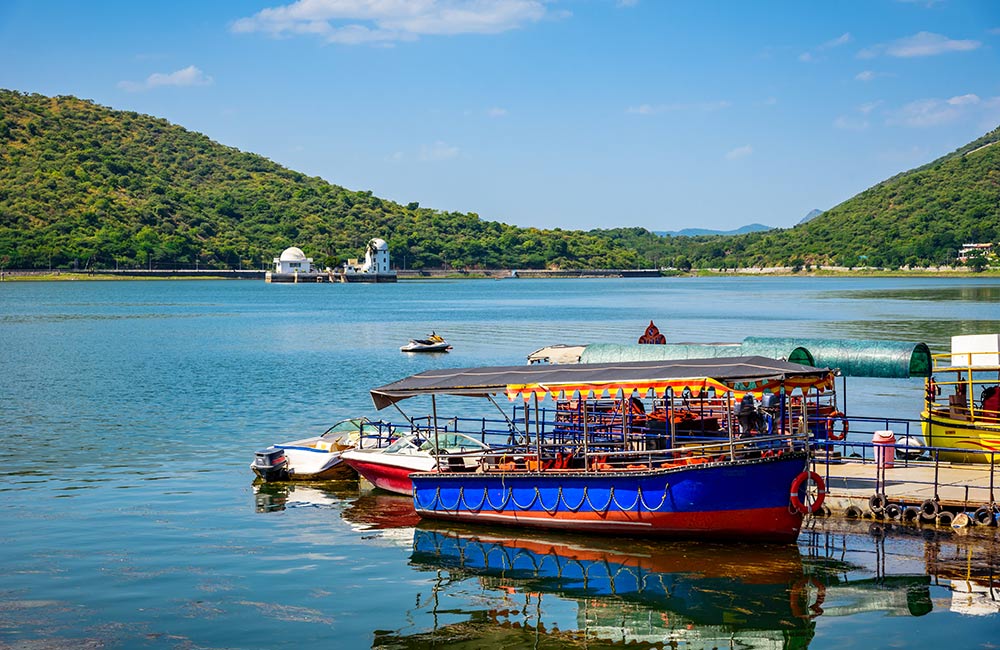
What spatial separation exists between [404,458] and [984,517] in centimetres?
1349

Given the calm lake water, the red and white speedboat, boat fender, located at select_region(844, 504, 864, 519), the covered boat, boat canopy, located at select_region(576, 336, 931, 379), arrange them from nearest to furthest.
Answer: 1. the calm lake water
2. the covered boat
3. boat fender, located at select_region(844, 504, 864, 519)
4. the red and white speedboat
5. boat canopy, located at select_region(576, 336, 931, 379)

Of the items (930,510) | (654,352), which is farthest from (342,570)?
(654,352)

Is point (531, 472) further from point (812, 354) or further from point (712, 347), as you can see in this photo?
point (712, 347)

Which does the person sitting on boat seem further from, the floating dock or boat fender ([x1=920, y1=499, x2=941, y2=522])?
boat fender ([x1=920, y1=499, x2=941, y2=522])

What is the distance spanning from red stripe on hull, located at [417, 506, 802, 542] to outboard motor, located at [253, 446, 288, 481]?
8.47 m

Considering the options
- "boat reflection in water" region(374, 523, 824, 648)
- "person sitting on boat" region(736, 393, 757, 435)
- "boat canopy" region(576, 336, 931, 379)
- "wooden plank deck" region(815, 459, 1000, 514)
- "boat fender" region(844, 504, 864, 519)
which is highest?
"boat canopy" region(576, 336, 931, 379)

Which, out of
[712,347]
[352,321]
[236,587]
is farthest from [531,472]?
[352,321]

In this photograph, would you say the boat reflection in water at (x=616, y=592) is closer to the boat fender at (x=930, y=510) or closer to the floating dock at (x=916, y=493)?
the floating dock at (x=916, y=493)

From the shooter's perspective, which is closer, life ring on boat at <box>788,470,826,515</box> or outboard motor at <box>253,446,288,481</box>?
life ring on boat at <box>788,470,826,515</box>

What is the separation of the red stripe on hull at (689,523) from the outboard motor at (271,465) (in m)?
8.47

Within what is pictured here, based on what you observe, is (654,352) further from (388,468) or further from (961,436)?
(388,468)

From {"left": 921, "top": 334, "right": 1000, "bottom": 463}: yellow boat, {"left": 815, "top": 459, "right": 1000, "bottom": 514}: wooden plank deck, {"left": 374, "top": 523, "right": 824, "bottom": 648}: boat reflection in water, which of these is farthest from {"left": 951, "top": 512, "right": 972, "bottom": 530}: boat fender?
{"left": 921, "top": 334, "right": 1000, "bottom": 463}: yellow boat

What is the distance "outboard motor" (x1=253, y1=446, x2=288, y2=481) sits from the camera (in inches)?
1108

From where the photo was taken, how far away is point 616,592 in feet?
63.2
